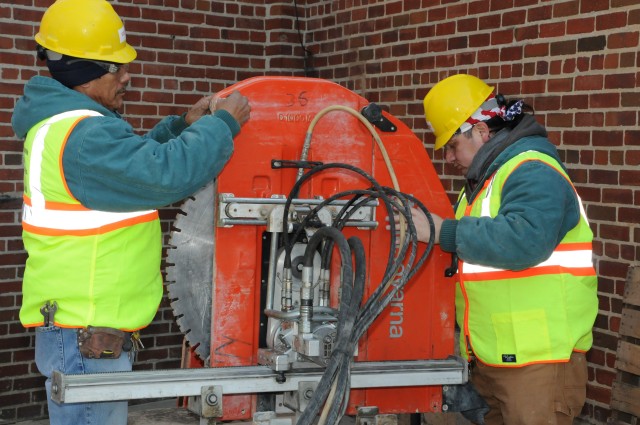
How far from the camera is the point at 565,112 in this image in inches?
211

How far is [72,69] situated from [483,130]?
5.70 feet

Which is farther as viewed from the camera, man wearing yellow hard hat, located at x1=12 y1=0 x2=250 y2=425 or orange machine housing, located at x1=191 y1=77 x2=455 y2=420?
orange machine housing, located at x1=191 y1=77 x2=455 y2=420

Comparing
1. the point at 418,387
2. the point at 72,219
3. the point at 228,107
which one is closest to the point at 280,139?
the point at 228,107

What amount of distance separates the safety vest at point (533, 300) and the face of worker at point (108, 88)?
1531 millimetres

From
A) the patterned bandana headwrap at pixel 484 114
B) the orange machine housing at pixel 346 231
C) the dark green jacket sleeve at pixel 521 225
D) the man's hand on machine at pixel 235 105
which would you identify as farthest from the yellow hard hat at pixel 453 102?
the man's hand on machine at pixel 235 105

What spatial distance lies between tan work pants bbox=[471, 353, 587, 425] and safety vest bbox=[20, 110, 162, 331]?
5.04ft

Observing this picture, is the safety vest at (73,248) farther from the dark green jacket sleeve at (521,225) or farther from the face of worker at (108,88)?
the dark green jacket sleeve at (521,225)

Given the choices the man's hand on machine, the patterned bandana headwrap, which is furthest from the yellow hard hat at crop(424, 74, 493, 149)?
the man's hand on machine

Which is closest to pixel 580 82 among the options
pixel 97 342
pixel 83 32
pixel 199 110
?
pixel 199 110

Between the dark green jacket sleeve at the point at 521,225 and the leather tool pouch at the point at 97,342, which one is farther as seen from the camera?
the dark green jacket sleeve at the point at 521,225

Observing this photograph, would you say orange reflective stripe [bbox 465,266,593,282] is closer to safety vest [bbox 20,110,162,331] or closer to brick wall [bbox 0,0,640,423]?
brick wall [bbox 0,0,640,423]

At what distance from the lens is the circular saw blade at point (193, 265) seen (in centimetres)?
366

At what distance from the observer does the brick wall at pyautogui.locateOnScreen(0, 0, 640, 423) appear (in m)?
5.08

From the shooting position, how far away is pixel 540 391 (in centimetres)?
393
